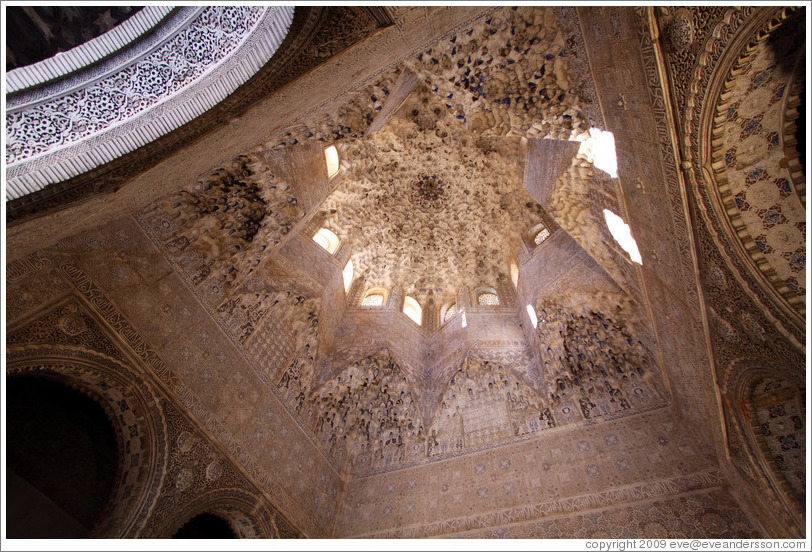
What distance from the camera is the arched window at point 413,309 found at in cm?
900

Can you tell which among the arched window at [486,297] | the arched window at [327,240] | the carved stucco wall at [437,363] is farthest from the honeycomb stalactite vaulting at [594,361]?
the arched window at [327,240]

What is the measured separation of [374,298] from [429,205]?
226 cm

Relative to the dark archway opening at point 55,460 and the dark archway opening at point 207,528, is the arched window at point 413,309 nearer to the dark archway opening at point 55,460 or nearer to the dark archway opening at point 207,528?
the dark archway opening at point 207,528

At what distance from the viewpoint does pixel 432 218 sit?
8.90m

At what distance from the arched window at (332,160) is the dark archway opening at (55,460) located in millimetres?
4931

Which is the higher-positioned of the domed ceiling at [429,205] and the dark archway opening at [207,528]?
the domed ceiling at [429,205]

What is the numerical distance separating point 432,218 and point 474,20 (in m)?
4.93

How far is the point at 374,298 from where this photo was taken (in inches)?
354

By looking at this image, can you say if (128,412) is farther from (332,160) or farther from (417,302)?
(417,302)

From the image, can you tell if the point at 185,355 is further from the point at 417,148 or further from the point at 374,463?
the point at 417,148

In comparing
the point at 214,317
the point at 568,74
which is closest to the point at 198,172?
the point at 214,317

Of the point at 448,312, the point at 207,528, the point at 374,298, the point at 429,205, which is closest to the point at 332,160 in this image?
the point at 429,205

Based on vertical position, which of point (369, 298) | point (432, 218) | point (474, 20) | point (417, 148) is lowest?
point (474, 20)

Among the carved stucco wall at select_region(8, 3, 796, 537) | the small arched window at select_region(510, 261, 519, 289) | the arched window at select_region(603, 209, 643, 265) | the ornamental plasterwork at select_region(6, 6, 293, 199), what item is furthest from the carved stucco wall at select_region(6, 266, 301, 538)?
the small arched window at select_region(510, 261, 519, 289)
